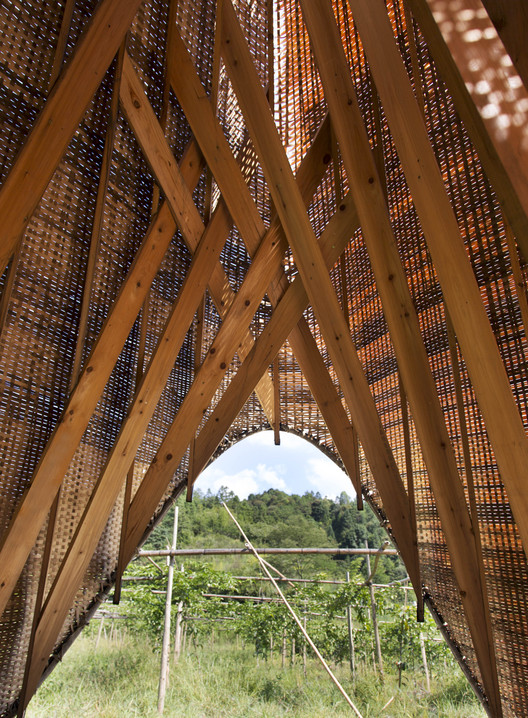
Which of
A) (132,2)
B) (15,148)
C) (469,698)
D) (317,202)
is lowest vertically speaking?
(469,698)

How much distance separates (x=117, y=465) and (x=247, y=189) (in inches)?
54.8

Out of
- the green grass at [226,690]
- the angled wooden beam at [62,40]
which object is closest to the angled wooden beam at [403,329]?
the angled wooden beam at [62,40]

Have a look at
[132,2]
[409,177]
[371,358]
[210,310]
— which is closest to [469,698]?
[371,358]

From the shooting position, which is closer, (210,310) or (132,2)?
(132,2)

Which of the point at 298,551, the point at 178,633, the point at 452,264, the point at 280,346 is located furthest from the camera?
the point at 178,633

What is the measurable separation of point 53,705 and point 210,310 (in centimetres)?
572

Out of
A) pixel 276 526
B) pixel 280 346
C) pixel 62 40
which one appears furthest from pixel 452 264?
pixel 276 526

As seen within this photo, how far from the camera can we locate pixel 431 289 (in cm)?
293

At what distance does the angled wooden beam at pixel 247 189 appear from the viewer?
250 centimetres

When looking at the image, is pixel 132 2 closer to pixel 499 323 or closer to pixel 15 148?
pixel 15 148

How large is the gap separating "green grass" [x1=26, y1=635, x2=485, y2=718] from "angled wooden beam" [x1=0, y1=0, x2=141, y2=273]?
6.30m

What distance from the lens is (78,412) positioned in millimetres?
2131

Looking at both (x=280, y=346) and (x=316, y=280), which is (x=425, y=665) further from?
(x=316, y=280)

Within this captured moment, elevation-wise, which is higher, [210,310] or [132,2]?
[132,2]
